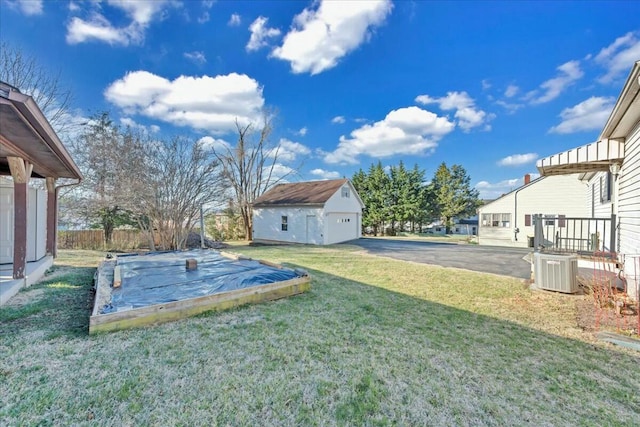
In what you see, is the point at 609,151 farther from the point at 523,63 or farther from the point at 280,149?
the point at 280,149

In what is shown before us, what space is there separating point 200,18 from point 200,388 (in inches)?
450

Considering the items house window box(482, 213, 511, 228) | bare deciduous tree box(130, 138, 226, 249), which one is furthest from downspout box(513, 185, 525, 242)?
bare deciduous tree box(130, 138, 226, 249)

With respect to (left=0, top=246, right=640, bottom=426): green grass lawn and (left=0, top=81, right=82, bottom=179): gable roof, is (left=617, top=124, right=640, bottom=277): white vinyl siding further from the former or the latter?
(left=0, top=81, right=82, bottom=179): gable roof

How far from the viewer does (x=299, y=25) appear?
10500 mm

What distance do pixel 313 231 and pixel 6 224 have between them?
12661 mm

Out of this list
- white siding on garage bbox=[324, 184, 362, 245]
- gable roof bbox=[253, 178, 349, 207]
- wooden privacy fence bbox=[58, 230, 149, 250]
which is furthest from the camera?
gable roof bbox=[253, 178, 349, 207]

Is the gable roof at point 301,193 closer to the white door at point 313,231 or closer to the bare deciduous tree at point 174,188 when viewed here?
the white door at point 313,231

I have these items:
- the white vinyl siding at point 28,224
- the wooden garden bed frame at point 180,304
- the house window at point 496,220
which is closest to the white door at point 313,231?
the wooden garden bed frame at point 180,304

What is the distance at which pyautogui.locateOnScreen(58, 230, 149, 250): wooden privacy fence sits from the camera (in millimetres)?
13782

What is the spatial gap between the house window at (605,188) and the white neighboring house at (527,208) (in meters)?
7.44

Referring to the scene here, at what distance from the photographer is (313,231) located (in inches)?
676

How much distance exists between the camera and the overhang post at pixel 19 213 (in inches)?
204

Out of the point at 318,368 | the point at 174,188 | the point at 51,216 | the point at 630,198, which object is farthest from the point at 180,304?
the point at 174,188

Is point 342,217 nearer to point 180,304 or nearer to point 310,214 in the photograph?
point 310,214
